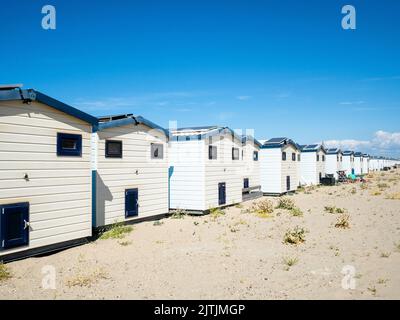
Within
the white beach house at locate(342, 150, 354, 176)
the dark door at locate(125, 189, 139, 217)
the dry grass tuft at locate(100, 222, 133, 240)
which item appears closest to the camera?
the dry grass tuft at locate(100, 222, 133, 240)

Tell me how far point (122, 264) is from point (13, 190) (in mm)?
4112

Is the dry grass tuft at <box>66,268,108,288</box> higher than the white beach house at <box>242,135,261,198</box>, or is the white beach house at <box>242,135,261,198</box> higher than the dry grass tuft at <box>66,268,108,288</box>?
the white beach house at <box>242,135,261,198</box>

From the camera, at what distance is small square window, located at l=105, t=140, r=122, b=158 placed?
569 inches

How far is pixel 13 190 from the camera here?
32.5ft

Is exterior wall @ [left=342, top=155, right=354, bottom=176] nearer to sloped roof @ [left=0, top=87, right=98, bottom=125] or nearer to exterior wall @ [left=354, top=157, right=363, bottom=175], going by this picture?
exterior wall @ [left=354, top=157, right=363, bottom=175]

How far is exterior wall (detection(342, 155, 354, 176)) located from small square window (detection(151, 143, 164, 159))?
42492mm

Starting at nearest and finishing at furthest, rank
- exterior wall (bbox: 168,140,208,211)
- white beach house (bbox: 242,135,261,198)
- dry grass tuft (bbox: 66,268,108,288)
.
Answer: dry grass tuft (bbox: 66,268,108,288)
exterior wall (bbox: 168,140,208,211)
white beach house (bbox: 242,135,261,198)

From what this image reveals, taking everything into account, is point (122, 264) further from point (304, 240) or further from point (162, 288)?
point (304, 240)

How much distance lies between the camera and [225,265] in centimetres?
957

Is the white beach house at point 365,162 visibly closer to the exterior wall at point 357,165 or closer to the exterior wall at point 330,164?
the exterior wall at point 357,165

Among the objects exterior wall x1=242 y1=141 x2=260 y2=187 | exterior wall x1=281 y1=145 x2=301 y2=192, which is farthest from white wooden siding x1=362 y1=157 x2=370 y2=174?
exterior wall x1=242 y1=141 x2=260 y2=187

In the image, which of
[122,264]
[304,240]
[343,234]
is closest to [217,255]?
[122,264]

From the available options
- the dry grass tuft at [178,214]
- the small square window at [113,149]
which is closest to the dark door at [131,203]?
the small square window at [113,149]

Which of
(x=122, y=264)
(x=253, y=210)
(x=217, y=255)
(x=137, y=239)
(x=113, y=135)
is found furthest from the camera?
(x=253, y=210)
